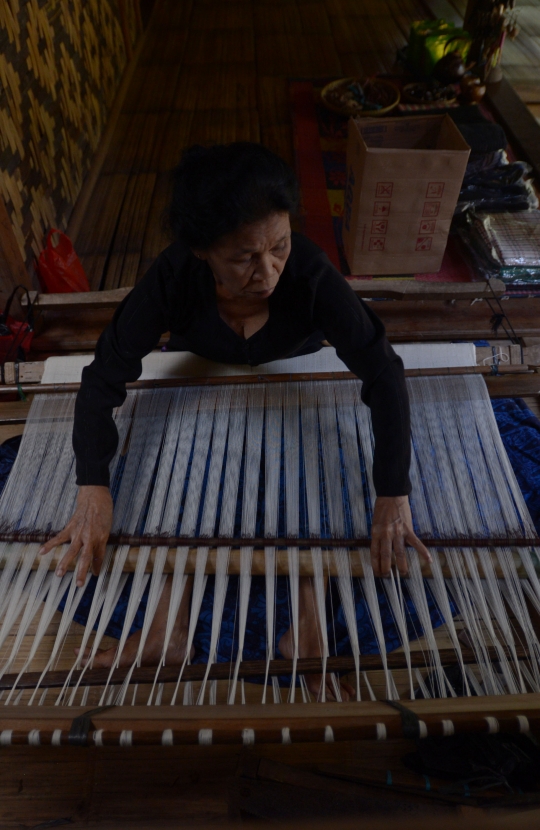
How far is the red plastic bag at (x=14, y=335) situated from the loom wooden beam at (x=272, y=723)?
4.72 feet

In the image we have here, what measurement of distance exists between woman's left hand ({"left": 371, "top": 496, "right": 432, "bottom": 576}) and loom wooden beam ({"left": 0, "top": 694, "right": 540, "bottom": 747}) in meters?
0.37

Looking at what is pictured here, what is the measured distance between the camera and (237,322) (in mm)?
1543

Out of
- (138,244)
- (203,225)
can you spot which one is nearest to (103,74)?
(138,244)

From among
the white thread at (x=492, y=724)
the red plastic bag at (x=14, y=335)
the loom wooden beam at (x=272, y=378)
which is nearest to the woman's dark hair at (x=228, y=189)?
the loom wooden beam at (x=272, y=378)

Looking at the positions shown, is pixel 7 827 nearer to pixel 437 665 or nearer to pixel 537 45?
pixel 437 665

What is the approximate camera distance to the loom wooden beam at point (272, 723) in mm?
793

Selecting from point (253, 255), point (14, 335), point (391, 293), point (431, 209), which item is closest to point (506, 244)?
point (431, 209)

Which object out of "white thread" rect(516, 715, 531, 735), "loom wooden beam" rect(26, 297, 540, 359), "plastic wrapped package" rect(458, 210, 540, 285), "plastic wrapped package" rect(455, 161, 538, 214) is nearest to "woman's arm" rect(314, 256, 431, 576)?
"white thread" rect(516, 715, 531, 735)

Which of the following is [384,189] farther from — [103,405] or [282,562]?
[282,562]

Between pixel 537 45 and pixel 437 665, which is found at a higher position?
pixel 537 45

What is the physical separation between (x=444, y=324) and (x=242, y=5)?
5550 mm

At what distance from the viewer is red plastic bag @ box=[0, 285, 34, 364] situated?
1982mm

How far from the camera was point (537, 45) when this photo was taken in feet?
15.8

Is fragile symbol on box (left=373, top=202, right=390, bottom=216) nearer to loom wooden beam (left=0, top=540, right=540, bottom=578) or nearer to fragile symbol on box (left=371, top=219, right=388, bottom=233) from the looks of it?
fragile symbol on box (left=371, top=219, right=388, bottom=233)
